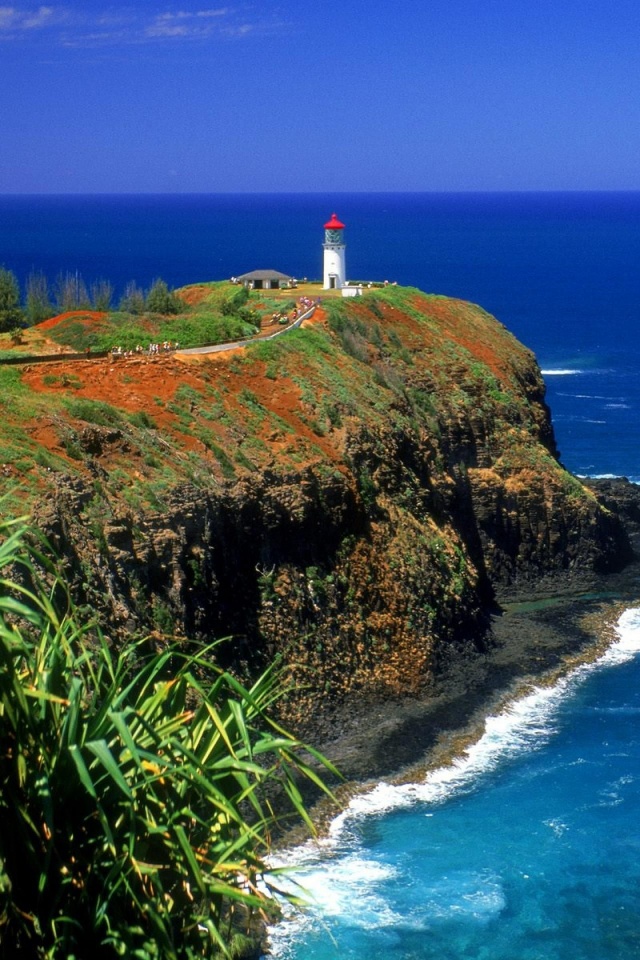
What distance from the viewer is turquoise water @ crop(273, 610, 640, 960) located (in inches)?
969

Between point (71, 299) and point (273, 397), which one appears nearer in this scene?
point (273, 397)

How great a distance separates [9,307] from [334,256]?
2026cm

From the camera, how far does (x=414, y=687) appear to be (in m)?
35.2

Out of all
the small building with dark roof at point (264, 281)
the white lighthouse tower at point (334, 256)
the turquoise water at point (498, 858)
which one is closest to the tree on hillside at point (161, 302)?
the small building with dark roof at point (264, 281)

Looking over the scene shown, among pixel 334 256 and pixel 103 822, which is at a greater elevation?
pixel 334 256

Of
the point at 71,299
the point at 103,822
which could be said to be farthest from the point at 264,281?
the point at 103,822

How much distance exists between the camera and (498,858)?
27594mm

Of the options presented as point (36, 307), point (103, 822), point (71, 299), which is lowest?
point (103, 822)

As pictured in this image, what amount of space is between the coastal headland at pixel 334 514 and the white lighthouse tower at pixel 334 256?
12.3 meters

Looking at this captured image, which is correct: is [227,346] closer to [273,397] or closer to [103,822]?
[273,397]

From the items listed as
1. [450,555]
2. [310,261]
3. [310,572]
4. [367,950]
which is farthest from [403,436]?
[310,261]

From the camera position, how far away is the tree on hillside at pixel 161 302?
52.1 m

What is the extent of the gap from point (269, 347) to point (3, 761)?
3046 cm

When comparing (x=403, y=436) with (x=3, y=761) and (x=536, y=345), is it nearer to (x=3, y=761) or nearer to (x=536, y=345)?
(x=3, y=761)
